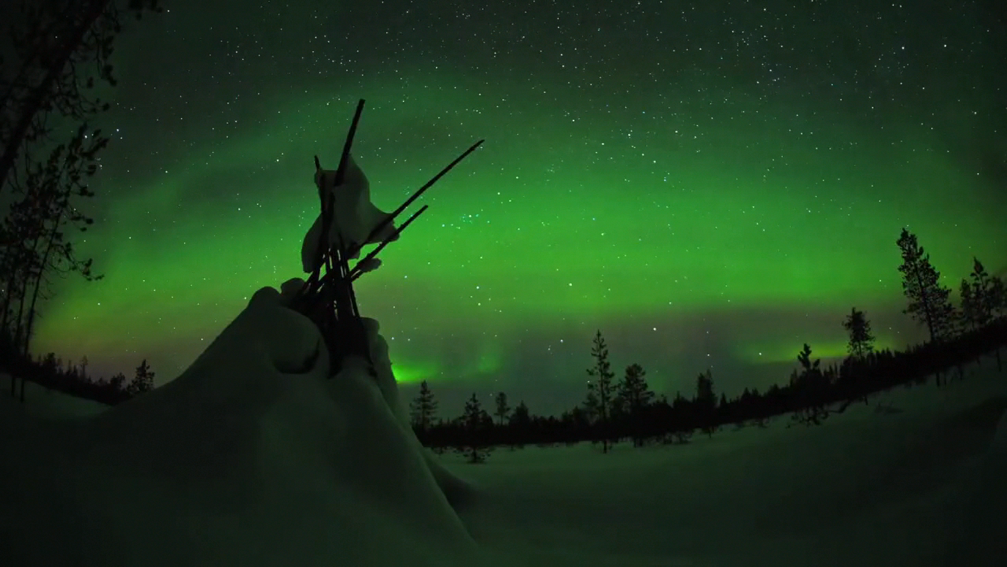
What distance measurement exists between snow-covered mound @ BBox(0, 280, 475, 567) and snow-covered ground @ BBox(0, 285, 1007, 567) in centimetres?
1

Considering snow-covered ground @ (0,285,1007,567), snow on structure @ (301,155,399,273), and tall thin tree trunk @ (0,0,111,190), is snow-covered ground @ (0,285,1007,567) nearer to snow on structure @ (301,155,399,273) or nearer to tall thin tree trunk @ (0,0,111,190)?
snow on structure @ (301,155,399,273)

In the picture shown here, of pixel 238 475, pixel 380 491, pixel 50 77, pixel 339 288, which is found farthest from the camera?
pixel 339 288

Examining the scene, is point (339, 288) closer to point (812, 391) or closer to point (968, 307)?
point (812, 391)

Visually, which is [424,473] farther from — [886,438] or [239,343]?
[886,438]

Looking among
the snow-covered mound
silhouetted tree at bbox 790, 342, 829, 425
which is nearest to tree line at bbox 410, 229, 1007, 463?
silhouetted tree at bbox 790, 342, 829, 425

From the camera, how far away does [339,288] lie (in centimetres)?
656

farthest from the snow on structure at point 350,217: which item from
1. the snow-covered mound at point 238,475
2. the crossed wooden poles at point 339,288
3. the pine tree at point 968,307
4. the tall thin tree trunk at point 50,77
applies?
the pine tree at point 968,307

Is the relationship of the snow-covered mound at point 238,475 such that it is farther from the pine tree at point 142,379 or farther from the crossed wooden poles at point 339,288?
the pine tree at point 142,379

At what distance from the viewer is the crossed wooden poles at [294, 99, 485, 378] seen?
6.34 m

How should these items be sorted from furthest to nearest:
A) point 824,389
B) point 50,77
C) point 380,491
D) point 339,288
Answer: point 824,389 < point 339,288 < point 50,77 < point 380,491

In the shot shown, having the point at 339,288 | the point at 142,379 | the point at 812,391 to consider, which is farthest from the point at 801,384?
the point at 142,379

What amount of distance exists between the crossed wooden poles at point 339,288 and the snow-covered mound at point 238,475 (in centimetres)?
96

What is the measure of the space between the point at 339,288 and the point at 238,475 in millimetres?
3383

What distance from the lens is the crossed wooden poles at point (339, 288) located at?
634 cm
